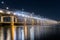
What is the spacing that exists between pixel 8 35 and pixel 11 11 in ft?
3.31

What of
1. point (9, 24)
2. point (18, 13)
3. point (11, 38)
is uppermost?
point (18, 13)

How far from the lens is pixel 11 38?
611 cm

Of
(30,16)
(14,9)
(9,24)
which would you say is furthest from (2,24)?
(30,16)

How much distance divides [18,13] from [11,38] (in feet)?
3.14

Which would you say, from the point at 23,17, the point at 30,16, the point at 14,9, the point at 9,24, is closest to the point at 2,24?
the point at 9,24

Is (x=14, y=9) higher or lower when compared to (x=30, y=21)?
higher

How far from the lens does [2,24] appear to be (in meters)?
5.65

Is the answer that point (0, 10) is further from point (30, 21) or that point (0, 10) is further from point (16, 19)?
point (30, 21)

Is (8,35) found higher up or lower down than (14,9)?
lower down

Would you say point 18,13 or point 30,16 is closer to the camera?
point 18,13

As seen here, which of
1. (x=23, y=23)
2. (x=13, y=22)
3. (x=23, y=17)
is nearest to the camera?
(x=13, y=22)

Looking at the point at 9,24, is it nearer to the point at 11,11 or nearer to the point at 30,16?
the point at 11,11

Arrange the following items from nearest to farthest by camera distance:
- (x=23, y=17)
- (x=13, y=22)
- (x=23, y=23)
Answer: (x=13, y=22) → (x=23, y=23) → (x=23, y=17)

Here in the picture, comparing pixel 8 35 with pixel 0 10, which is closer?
pixel 0 10
